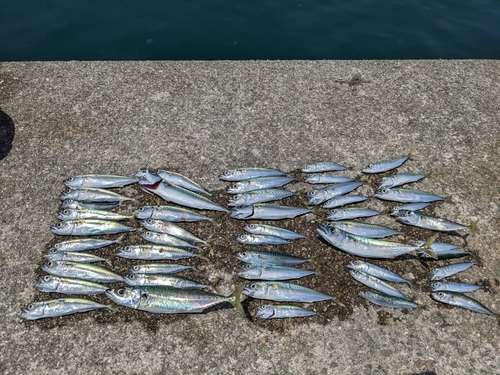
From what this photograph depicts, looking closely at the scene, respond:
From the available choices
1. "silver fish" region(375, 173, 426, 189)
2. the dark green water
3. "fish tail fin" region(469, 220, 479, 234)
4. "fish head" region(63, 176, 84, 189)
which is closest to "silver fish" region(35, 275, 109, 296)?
"fish head" region(63, 176, 84, 189)

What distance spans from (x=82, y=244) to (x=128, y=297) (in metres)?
0.74

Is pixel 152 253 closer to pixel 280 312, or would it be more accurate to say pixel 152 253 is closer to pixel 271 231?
pixel 271 231

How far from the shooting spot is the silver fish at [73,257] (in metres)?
3.09

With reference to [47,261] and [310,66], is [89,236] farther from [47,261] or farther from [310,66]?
[310,66]

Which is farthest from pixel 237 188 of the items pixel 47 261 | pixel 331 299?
pixel 47 261

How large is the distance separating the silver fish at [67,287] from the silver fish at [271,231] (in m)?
1.30

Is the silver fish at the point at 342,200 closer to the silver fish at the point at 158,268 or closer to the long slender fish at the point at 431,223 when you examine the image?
the long slender fish at the point at 431,223

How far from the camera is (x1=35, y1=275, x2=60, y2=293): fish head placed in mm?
2908

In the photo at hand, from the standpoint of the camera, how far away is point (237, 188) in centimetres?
363

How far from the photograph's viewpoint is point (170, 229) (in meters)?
3.30

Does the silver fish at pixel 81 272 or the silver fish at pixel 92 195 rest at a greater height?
the silver fish at pixel 92 195

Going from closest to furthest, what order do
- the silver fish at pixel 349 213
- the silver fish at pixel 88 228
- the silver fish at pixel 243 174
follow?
the silver fish at pixel 88 228, the silver fish at pixel 349 213, the silver fish at pixel 243 174

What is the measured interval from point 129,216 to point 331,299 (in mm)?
1945

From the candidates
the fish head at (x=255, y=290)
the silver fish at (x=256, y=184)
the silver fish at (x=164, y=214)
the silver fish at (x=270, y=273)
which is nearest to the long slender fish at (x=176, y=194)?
the silver fish at (x=164, y=214)
